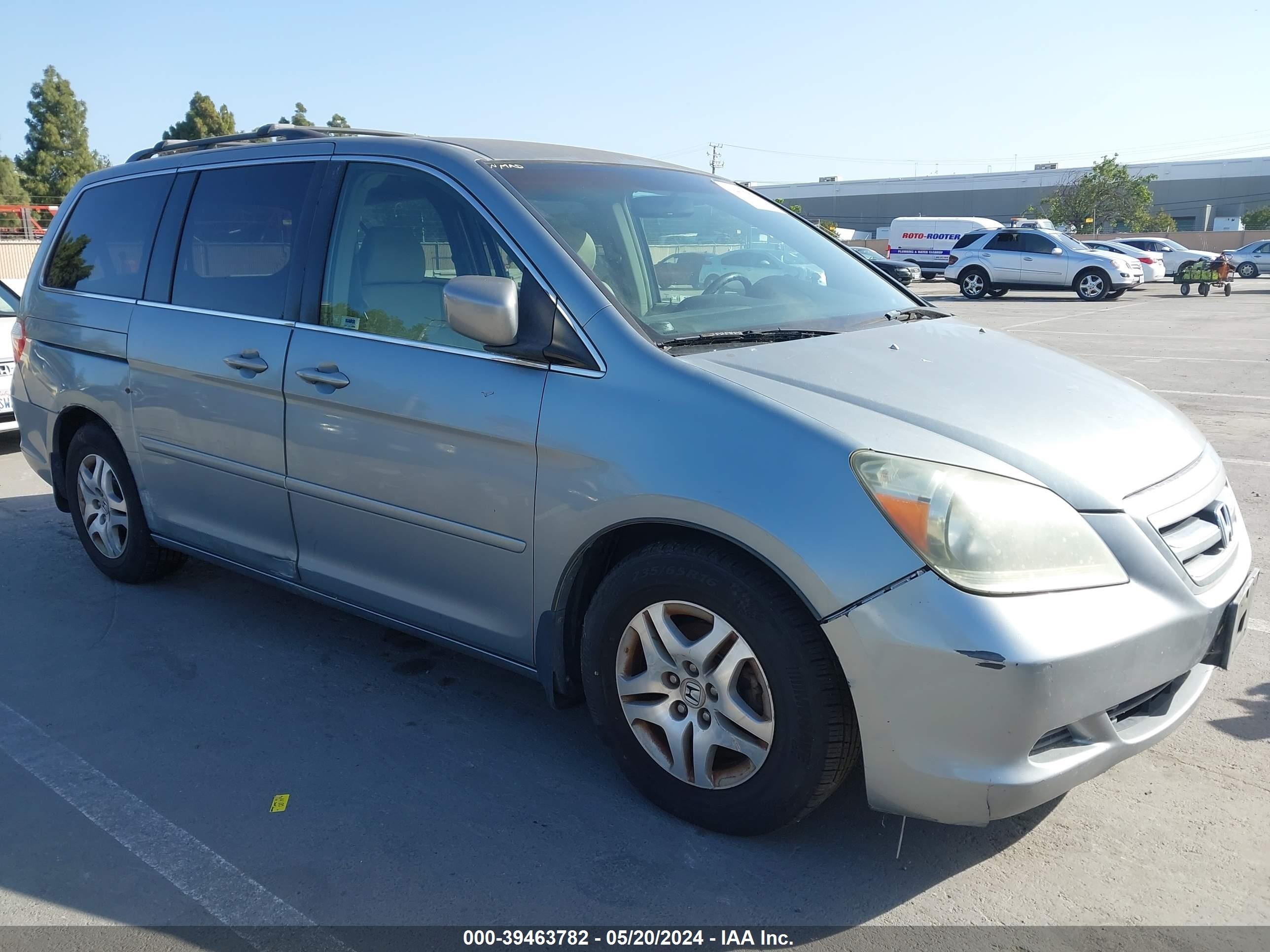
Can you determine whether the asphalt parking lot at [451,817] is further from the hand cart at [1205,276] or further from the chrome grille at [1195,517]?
the hand cart at [1205,276]

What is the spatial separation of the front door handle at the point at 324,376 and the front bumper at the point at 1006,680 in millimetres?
1883

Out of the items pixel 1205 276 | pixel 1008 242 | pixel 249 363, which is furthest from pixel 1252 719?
pixel 1205 276

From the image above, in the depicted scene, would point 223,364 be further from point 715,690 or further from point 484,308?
point 715,690

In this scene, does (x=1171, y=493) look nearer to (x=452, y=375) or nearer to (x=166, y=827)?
(x=452, y=375)

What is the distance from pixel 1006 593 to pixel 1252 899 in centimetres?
108

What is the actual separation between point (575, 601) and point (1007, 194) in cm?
8839

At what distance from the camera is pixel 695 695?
275 cm

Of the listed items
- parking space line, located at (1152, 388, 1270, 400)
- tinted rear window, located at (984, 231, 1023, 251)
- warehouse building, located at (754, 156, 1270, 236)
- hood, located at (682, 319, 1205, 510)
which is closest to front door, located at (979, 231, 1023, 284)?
tinted rear window, located at (984, 231, 1023, 251)

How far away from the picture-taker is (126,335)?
4332mm

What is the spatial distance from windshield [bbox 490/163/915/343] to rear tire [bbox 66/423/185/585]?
8.17 feet

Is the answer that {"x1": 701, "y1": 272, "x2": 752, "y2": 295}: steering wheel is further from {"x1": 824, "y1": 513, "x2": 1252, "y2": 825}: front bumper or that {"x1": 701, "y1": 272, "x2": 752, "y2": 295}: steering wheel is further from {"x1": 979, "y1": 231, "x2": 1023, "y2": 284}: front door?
{"x1": 979, "y1": 231, "x2": 1023, "y2": 284}: front door

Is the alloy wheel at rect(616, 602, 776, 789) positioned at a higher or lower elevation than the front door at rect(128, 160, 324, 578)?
lower

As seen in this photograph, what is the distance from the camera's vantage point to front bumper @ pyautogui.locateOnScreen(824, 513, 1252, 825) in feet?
7.45

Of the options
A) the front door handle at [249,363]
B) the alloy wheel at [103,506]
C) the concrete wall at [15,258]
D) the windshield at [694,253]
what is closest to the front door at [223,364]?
the front door handle at [249,363]
